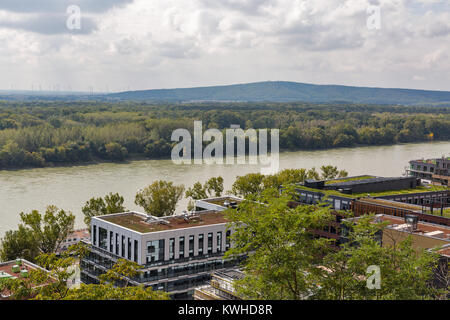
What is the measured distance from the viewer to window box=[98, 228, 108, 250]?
1185 centimetres

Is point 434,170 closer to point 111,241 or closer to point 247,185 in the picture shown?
point 247,185

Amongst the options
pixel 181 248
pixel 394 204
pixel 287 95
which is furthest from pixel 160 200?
pixel 287 95

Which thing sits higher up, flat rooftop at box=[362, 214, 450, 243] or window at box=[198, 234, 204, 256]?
flat rooftop at box=[362, 214, 450, 243]

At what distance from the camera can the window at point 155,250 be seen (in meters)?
10.8

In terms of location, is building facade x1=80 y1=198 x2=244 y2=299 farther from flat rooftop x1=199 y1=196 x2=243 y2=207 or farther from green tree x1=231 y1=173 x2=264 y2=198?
green tree x1=231 y1=173 x2=264 y2=198

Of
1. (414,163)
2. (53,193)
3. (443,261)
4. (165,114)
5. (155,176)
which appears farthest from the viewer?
(165,114)

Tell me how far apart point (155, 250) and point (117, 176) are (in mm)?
16673

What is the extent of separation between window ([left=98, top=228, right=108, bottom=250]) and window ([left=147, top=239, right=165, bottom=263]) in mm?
1549

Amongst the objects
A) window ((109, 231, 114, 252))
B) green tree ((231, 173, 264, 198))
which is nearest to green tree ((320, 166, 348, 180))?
green tree ((231, 173, 264, 198))

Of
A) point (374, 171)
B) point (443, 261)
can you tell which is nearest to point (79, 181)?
point (374, 171)

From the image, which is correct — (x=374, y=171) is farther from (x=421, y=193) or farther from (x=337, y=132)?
(x=337, y=132)

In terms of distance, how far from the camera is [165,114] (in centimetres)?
5966
